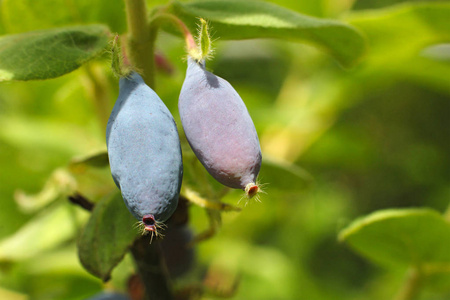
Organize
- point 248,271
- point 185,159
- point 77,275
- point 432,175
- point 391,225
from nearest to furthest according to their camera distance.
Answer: point 185,159, point 391,225, point 77,275, point 248,271, point 432,175

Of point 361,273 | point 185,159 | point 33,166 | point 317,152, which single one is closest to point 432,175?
point 361,273

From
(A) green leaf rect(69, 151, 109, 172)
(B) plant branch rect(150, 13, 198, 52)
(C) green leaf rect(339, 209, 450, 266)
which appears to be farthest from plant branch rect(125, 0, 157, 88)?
(C) green leaf rect(339, 209, 450, 266)

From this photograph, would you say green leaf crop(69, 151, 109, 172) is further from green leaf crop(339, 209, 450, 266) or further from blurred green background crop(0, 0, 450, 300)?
green leaf crop(339, 209, 450, 266)

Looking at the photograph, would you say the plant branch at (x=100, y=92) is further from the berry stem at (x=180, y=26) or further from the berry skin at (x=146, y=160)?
the berry skin at (x=146, y=160)

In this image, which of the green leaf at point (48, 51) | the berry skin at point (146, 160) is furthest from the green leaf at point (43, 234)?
the berry skin at point (146, 160)

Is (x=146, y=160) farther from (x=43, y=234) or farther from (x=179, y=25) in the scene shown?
(x=43, y=234)

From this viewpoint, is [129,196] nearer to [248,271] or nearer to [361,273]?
[248,271]

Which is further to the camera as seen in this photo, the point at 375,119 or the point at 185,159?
the point at 375,119
